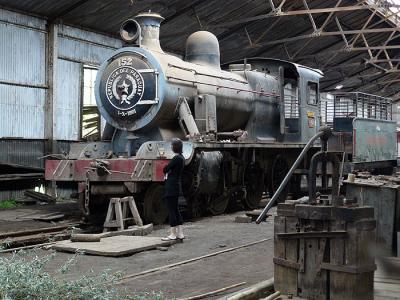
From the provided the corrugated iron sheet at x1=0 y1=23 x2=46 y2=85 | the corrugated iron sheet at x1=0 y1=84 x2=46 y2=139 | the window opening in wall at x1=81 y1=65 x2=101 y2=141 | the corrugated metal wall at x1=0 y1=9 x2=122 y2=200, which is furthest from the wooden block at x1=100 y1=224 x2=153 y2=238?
the window opening in wall at x1=81 y1=65 x2=101 y2=141

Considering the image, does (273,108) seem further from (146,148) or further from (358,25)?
(358,25)

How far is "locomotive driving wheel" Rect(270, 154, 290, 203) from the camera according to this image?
13.2m

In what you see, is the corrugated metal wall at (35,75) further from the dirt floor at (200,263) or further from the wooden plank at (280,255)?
the wooden plank at (280,255)

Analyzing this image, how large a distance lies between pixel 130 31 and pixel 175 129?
2.06 m

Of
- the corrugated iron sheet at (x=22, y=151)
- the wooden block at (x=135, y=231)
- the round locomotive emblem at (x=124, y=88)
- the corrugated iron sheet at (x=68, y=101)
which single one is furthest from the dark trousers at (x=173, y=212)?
the corrugated iron sheet at (x=68, y=101)

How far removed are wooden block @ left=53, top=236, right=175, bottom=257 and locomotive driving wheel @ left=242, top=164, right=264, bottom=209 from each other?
501 centimetres

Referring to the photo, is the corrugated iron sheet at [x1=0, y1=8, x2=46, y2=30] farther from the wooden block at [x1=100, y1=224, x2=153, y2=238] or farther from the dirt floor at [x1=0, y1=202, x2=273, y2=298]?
the wooden block at [x1=100, y1=224, x2=153, y2=238]

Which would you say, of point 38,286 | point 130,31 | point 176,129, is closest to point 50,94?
point 130,31

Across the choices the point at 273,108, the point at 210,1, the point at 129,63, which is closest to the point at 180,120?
the point at 129,63

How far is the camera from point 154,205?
9844 mm

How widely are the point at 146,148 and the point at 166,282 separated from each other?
4.40 metres

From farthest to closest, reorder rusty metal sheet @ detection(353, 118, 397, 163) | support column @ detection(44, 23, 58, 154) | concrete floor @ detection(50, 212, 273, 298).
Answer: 1. support column @ detection(44, 23, 58, 154)
2. rusty metal sheet @ detection(353, 118, 397, 163)
3. concrete floor @ detection(50, 212, 273, 298)

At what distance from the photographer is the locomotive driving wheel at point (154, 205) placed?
9656 millimetres

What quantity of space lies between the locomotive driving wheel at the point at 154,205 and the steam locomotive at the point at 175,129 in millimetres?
18
